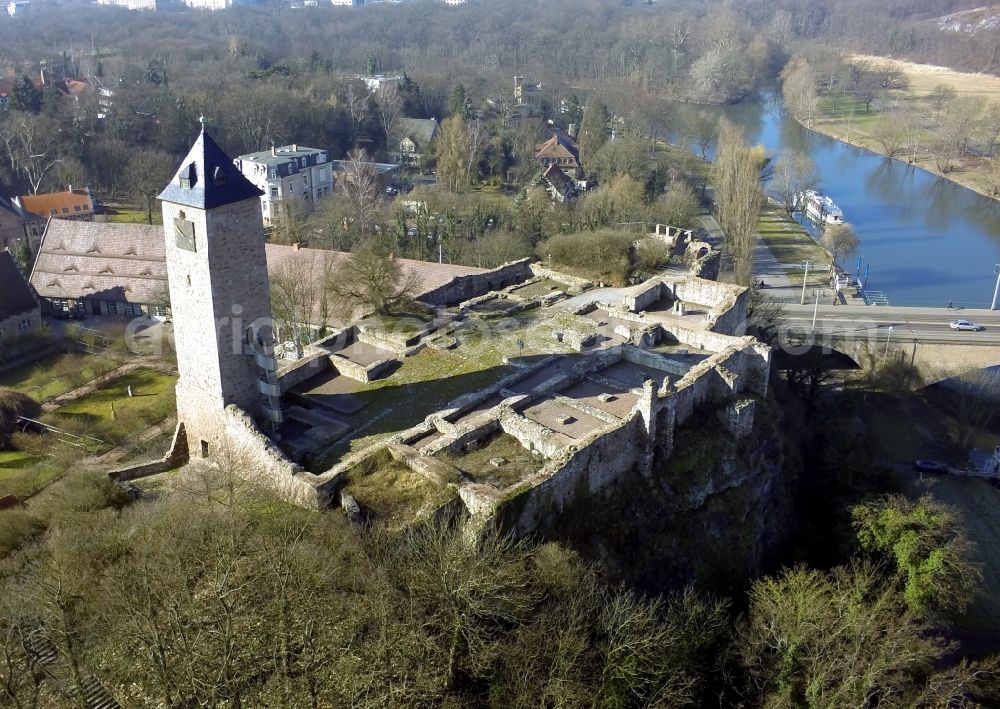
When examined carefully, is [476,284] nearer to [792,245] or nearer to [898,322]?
[898,322]

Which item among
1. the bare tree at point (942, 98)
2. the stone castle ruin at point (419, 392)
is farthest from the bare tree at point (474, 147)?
the bare tree at point (942, 98)

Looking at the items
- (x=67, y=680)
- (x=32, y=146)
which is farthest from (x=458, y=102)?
(x=67, y=680)

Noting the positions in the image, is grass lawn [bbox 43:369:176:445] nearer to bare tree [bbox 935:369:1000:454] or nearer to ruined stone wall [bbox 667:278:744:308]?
→ ruined stone wall [bbox 667:278:744:308]

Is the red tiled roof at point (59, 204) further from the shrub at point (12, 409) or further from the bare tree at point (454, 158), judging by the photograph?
the shrub at point (12, 409)

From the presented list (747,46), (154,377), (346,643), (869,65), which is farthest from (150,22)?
(346,643)

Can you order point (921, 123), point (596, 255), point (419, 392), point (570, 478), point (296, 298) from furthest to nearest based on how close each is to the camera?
point (921, 123)
point (596, 255)
point (296, 298)
point (419, 392)
point (570, 478)

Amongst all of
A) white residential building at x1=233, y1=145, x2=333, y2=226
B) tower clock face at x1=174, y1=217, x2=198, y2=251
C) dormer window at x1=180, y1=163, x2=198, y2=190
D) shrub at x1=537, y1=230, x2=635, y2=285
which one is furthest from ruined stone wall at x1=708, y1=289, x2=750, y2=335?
white residential building at x1=233, y1=145, x2=333, y2=226
